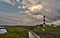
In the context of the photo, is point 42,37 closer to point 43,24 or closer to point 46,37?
point 46,37

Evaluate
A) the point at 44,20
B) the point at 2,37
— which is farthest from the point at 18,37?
the point at 44,20

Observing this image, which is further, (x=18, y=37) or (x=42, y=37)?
(x=18, y=37)

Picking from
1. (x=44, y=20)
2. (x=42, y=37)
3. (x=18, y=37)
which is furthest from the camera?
(x=44, y=20)

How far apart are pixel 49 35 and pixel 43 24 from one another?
55.8 metres

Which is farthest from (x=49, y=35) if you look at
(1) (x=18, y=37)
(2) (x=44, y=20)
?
(2) (x=44, y=20)

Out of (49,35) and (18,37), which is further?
(18,37)

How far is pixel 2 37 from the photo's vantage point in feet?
163

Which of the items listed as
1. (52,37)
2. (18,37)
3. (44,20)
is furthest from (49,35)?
(44,20)

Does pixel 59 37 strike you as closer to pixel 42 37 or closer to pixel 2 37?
pixel 42 37

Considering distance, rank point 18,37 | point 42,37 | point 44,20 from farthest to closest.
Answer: point 44,20 < point 18,37 < point 42,37

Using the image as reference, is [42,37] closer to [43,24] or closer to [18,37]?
[18,37]

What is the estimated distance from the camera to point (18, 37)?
48594 mm

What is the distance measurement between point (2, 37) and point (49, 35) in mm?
19510

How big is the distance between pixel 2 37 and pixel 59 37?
21709mm
